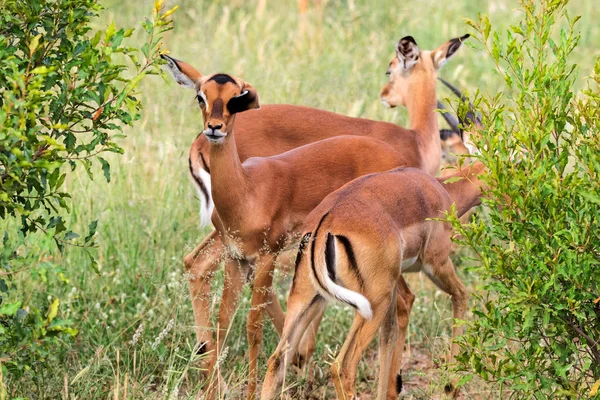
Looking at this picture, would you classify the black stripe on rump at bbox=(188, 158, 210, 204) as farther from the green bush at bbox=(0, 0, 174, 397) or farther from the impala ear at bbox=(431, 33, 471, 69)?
the impala ear at bbox=(431, 33, 471, 69)

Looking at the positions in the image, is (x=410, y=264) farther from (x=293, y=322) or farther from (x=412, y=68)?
(x=412, y=68)

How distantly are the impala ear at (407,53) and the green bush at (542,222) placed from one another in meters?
2.85

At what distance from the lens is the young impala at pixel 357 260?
374cm

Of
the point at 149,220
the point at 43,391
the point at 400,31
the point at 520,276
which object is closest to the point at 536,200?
the point at 520,276

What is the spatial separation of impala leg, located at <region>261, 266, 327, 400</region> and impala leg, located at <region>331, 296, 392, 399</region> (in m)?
0.19

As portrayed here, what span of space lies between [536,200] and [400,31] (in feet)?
24.1

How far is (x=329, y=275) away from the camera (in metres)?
3.70

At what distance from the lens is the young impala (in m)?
3.74

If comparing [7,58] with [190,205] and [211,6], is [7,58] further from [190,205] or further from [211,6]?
[211,6]

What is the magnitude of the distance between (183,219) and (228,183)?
5.27 ft

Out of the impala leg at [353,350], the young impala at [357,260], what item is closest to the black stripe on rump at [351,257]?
the young impala at [357,260]

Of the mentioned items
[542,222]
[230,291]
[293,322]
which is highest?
[542,222]

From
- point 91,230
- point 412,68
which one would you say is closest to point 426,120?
point 412,68

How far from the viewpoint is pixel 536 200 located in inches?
128
